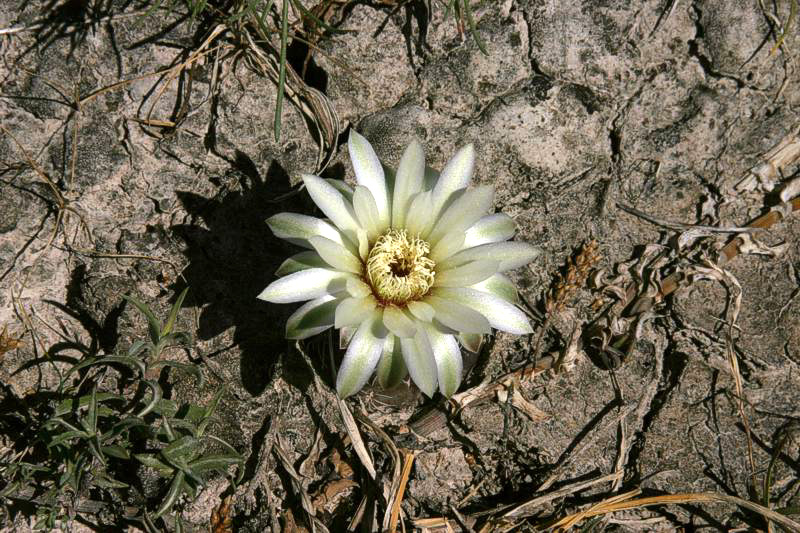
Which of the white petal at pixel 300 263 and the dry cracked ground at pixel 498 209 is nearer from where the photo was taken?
the white petal at pixel 300 263

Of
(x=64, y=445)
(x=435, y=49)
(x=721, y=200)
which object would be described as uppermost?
(x=435, y=49)

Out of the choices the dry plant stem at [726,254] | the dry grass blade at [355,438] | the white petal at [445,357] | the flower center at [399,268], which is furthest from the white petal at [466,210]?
the dry plant stem at [726,254]

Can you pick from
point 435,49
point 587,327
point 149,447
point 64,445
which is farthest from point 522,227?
point 64,445

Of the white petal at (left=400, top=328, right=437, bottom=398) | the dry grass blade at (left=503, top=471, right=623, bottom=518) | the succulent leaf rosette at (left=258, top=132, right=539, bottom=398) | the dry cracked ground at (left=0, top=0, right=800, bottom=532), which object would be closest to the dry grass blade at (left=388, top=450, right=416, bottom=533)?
the dry cracked ground at (left=0, top=0, right=800, bottom=532)

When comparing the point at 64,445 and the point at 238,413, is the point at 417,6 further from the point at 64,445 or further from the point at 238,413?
the point at 64,445

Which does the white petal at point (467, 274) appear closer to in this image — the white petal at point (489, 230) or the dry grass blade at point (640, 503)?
the white petal at point (489, 230)

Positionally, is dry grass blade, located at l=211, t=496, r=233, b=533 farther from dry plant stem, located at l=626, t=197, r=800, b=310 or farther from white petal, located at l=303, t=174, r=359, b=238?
dry plant stem, located at l=626, t=197, r=800, b=310

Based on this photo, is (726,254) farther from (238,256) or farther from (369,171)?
(238,256)
